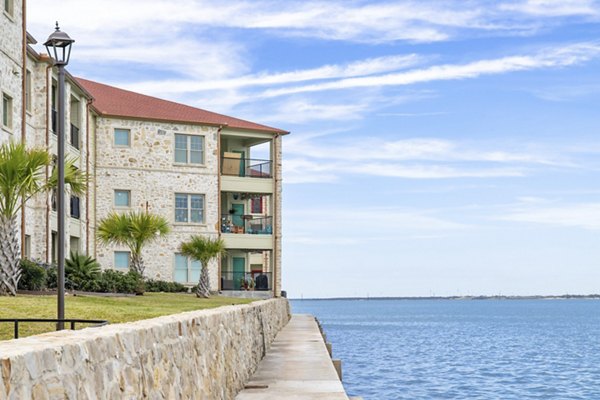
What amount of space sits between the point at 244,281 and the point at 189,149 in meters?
7.42

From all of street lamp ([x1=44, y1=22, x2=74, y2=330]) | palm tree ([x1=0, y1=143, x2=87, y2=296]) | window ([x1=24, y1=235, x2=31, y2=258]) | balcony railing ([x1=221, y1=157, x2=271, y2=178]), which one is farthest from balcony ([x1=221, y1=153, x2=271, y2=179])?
street lamp ([x1=44, y1=22, x2=74, y2=330])

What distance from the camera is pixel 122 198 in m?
45.4

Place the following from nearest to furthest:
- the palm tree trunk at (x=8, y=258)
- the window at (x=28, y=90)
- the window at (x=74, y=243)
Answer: the palm tree trunk at (x=8, y=258)
the window at (x=28, y=90)
the window at (x=74, y=243)

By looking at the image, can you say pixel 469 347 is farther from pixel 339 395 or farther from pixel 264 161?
pixel 339 395

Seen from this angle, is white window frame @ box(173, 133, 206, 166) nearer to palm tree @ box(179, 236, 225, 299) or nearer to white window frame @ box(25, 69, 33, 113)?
palm tree @ box(179, 236, 225, 299)

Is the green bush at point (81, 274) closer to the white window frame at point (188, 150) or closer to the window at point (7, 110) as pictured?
the window at point (7, 110)

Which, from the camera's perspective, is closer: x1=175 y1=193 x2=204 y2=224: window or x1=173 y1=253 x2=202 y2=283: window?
x1=173 y1=253 x2=202 y2=283: window

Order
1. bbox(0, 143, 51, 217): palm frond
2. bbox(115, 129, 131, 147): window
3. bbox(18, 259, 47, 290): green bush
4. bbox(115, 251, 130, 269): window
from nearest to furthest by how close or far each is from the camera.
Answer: bbox(0, 143, 51, 217): palm frond
bbox(18, 259, 47, 290): green bush
bbox(115, 251, 130, 269): window
bbox(115, 129, 131, 147): window

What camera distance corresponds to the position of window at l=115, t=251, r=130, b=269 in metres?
44.3

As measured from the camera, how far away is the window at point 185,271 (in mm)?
45819

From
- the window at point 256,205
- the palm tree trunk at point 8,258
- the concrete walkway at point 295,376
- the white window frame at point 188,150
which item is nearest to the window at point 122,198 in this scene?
the white window frame at point 188,150

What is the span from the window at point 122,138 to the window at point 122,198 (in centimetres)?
234

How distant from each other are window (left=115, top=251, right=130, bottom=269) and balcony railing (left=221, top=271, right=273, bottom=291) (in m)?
5.32

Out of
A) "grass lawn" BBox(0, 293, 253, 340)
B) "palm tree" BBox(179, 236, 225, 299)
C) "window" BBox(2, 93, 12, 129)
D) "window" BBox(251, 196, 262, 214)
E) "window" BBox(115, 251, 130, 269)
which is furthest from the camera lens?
"window" BBox(251, 196, 262, 214)
